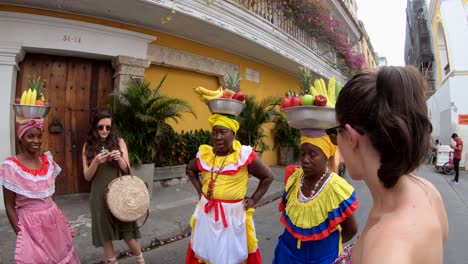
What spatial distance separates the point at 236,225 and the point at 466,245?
12.3 ft

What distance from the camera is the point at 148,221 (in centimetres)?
500

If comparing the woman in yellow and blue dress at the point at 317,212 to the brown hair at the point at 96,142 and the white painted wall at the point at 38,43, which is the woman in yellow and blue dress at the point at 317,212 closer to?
the brown hair at the point at 96,142

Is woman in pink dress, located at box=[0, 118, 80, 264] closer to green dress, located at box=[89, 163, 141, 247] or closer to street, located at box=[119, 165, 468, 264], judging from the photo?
green dress, located at box=[89, 163, 141, 247]

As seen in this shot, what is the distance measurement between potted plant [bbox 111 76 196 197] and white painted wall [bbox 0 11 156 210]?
113 cm

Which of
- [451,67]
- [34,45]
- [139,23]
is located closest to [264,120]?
[139,23]

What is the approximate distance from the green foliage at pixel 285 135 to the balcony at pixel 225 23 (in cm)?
207

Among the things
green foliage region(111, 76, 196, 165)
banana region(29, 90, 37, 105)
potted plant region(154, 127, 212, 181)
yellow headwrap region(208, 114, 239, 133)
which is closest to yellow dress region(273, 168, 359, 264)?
yellow headwrap region(208, 114, 239, 133)

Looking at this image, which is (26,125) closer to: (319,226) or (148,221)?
(319,226)

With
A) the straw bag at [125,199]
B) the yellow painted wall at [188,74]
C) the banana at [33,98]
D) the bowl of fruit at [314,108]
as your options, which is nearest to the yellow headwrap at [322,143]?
the bowl of fruit at [314,108]

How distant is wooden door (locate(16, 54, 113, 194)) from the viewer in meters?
5.94

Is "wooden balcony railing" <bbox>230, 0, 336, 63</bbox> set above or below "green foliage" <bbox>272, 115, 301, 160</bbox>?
above

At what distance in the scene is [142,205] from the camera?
3.06 metres

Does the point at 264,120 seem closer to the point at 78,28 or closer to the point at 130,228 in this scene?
the point at 78,28

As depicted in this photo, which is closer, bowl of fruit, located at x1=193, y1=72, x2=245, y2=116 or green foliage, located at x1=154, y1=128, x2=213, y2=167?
bowl of fruit, located at x1=193, y1=72, x2=245, y2=116
